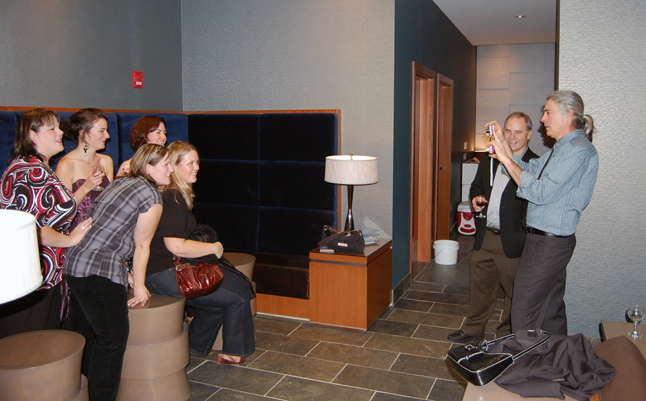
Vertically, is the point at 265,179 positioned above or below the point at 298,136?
below

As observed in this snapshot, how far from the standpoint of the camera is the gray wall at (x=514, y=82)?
930cm

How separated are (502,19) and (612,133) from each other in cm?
407

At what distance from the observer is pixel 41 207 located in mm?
2814

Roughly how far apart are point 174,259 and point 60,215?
0.72 metres

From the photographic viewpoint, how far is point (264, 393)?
3.27m

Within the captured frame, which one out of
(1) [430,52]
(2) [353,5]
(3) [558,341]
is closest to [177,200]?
(3) [558,341]

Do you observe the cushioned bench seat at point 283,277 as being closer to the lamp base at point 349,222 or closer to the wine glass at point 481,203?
the lamp base at point 349,222

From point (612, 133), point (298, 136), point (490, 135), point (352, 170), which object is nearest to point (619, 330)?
point (490, 135)

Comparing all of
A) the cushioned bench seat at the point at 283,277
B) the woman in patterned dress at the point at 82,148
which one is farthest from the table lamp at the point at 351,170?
the woman in patterned dress at the point at 82,148

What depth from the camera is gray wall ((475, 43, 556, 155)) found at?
9.30 m

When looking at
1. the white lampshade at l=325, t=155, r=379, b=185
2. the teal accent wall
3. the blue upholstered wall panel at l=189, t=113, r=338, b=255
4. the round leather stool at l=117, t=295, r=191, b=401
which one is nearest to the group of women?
the round leather stool at l=117, t=295, r=191, b=401

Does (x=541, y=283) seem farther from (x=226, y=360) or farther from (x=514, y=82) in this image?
(x=514, y=82)

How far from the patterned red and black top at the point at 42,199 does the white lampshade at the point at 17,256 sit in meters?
1.84

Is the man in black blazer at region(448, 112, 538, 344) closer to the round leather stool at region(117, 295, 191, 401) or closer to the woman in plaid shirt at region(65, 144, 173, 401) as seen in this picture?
the round leather stool at region(117, 295, 191, 401)
